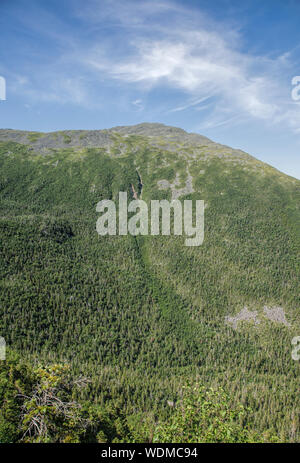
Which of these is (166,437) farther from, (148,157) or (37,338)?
(148,157)

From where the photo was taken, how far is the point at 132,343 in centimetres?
6900

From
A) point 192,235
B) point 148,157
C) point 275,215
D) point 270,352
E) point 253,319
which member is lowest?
point 270,352

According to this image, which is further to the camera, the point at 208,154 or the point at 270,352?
the point at 208,154

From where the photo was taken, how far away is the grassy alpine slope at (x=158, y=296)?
2232 inches

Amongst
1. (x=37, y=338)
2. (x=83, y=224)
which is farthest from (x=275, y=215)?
(x=37, y=338)

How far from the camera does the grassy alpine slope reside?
2232 inches

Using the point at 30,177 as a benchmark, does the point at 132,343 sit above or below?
below

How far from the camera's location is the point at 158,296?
90125mm

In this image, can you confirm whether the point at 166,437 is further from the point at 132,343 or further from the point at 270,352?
the point at 270,352

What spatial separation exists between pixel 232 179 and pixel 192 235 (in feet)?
212

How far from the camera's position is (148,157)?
197 metres
